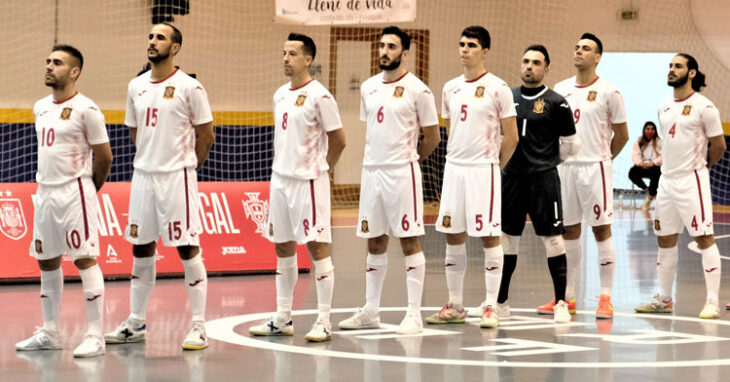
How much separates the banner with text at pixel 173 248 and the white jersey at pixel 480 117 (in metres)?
4.12

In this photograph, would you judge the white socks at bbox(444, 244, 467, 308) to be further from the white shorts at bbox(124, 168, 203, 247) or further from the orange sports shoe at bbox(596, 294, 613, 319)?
the white shorts at bbox(124, 168, 203, 247)

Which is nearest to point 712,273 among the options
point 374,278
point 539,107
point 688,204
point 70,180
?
point 688,204

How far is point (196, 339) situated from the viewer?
764 cm

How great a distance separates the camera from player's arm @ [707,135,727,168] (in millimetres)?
9688

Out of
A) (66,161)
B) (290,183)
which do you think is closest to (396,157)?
(290,183)

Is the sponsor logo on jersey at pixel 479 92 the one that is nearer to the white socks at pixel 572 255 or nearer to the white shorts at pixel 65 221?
the white socks at pixel 572 255

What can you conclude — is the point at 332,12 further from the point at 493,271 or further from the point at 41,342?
the point at 41,342

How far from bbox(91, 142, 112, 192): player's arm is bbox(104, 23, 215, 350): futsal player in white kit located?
0.84ft

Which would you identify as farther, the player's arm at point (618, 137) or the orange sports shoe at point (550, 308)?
the player's arm at point (618, 137)

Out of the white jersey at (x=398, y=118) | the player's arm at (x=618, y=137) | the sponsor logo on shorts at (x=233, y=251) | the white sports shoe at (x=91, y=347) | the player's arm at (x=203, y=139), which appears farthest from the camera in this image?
the sponsor logo on shorts at (x=233, y=251)

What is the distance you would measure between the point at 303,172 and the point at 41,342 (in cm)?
221

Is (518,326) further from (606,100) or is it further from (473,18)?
(473,18)

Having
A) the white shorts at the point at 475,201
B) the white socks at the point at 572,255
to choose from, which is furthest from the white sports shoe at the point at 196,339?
the white socks at the point at 572,255

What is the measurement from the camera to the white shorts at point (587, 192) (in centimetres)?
964
